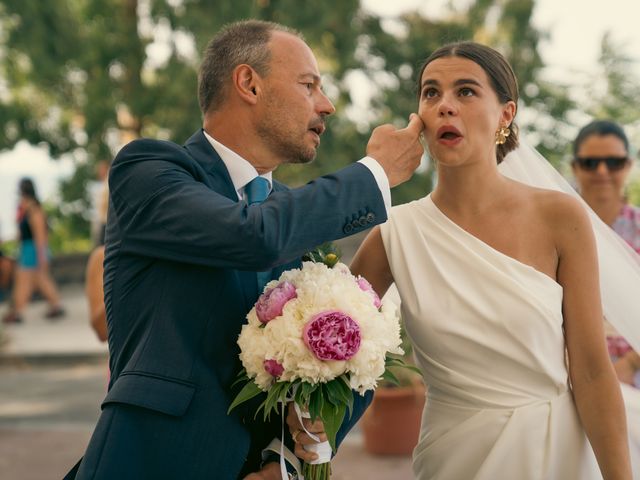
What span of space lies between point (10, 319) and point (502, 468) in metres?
12.7

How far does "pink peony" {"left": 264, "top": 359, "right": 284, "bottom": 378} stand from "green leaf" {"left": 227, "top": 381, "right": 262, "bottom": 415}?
0.06 meters

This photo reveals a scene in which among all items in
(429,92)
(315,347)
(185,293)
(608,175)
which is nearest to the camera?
(315,347)

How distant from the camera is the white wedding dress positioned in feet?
9.04

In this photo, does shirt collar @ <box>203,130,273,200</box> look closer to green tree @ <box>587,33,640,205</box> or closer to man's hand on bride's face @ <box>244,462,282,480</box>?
man's hand on bride's face @ <box>244,462,282,480</box>

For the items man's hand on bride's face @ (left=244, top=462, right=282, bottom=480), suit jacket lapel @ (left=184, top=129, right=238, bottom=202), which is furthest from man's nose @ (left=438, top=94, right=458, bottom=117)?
man's hand on bride's face @ (left=244, top=462, right=282, bottom=480)

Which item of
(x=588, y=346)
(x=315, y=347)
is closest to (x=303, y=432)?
(x=315, y=347)

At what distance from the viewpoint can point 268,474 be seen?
2436 millimetres

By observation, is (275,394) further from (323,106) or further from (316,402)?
(323,106)

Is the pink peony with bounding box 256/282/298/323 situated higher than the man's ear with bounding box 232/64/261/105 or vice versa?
the man's ear with bounding box 232/64/261/105

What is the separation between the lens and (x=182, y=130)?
510 inches

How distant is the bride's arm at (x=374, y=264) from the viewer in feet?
10.1

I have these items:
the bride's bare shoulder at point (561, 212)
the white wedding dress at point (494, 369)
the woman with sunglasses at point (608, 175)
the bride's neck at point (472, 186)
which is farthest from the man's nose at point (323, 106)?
the woman with sunglasses at point (608, 175)

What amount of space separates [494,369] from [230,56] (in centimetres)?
135

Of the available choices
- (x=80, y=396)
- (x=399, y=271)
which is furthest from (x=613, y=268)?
(x=80, y=396)
